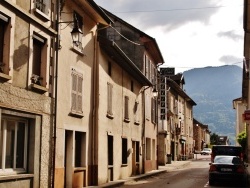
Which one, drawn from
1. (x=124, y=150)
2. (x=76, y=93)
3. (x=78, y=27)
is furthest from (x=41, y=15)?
(x=124, y=150)

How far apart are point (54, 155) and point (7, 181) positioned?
110 inches

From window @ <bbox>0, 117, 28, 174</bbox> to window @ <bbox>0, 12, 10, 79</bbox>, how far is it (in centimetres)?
146

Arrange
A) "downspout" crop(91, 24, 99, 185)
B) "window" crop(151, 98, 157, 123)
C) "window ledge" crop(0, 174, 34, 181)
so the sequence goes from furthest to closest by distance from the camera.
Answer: "window" crop(151, 98, 157, 123), "downspout" crop(91, 24, 99, 185), "window ledge" crop(0, 174, 34, 181)

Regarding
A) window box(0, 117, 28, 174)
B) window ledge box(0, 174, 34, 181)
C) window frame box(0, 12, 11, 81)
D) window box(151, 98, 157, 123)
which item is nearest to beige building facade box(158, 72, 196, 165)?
window box(151, 98, 157, 123)

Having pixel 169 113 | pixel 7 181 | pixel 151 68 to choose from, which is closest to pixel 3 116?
pixel 7 181

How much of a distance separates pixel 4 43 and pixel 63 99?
13.0ft

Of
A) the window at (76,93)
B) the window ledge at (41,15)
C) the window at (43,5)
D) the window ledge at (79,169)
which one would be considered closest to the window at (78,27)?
the window at (76,93)

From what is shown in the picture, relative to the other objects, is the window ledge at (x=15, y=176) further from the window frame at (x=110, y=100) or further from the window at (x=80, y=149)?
the window frame at (x=110, y=100)

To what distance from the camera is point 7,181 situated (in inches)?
463

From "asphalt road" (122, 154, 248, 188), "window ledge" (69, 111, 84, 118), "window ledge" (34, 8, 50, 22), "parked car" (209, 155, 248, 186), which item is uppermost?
"window ledge" (34, 8, 50, 22)

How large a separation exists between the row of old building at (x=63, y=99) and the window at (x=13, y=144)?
28 mm

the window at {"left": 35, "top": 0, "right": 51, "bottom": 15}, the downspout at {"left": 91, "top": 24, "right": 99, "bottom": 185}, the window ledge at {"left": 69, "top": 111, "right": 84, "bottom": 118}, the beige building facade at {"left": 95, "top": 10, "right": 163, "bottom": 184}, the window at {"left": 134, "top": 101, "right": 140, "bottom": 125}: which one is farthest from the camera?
the window at {"left": 134, "top": 101, "right": 140, "bottom": 125}

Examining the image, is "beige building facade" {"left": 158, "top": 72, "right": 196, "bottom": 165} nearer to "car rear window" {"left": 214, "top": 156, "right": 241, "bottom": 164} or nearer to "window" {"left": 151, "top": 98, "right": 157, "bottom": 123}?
"window" {"left": 151, "top": 98, "right": 157, "bottom": 123}

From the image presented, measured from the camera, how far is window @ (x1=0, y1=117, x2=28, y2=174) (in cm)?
1204
